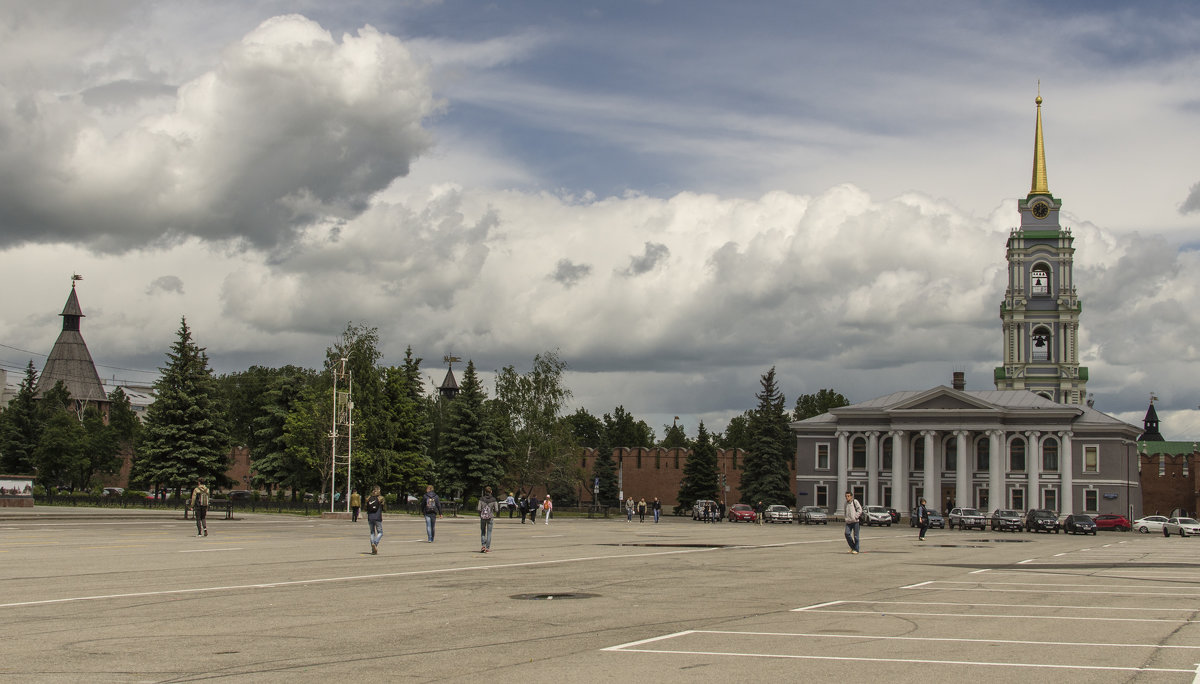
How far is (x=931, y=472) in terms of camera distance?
88438mm

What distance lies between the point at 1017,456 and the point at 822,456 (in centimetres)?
1590

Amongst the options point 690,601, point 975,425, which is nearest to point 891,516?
point 975,425

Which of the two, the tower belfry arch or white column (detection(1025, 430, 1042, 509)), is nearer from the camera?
the tower belfry arch

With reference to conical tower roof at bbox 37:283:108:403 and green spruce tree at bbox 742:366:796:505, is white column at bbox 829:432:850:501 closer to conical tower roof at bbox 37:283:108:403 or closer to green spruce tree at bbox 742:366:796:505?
green spruce tree at bbox 742:366:796:505

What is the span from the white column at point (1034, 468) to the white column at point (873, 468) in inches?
455

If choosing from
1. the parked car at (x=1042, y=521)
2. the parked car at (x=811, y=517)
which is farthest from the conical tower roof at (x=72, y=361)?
the parked car at (x=1042, y=521)

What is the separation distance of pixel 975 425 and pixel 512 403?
3656cm

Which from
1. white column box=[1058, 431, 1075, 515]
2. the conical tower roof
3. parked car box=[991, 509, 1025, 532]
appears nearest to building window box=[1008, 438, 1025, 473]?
white column box=[1058, 431, 1075, 515]

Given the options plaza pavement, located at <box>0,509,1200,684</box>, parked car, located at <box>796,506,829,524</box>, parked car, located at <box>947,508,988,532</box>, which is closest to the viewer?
plaza pavement, located at <box>0,509,1200,684</box>

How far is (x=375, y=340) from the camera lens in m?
73.1

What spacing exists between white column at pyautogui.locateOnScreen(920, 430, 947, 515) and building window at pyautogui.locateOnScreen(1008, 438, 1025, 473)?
5.97 m

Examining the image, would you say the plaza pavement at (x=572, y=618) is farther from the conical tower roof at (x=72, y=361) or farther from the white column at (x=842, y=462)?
the conical tower roof at (x=72, y=361)

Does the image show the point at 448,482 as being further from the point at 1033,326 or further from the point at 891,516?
the point at 1033,326

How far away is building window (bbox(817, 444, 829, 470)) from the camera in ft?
315
